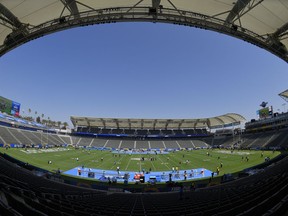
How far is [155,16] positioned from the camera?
42.8 feet

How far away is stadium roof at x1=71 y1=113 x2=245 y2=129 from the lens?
88.7m

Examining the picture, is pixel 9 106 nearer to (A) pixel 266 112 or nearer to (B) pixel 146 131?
(B) pixel 146 131

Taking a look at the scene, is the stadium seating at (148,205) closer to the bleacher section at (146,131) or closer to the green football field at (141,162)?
the green football field at (141,162)

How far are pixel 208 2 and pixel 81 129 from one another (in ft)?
304

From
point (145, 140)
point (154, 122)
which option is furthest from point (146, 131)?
point (154, 122)

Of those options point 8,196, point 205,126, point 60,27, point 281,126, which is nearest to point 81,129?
point 205,126

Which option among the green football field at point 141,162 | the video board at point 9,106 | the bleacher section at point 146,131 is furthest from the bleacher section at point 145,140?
the video board at point 9,106

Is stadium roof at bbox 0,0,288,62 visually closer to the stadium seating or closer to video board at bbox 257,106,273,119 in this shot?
the stadium seating

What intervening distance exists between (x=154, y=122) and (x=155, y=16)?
258 feet

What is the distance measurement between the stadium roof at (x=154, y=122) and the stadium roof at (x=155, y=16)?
74337mm

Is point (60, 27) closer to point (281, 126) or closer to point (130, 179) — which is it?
point (130, 179)

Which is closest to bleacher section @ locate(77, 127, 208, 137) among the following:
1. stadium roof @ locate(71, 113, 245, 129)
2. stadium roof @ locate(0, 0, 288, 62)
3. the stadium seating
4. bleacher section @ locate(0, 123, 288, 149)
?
stadium roof @ locate(71, 113, 245, 129)

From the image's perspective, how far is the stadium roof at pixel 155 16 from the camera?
40.0 ft

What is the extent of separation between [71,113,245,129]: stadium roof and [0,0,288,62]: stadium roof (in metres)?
74.3
